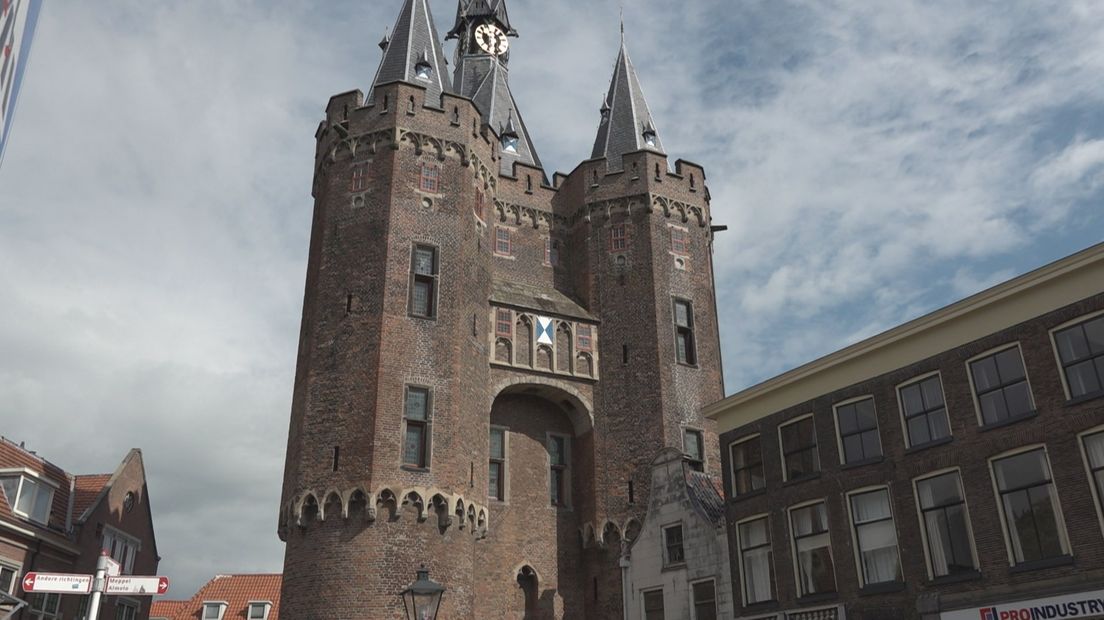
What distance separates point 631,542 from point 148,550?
21.7m

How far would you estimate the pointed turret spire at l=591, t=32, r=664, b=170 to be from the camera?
3578 centimetres

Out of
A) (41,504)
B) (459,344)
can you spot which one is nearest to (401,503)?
(459,344)

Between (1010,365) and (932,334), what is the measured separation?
6.48ft

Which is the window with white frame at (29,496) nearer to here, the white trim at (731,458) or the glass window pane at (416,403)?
the glass window pane at (416,403)

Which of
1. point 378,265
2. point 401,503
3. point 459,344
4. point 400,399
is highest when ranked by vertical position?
point 378,265

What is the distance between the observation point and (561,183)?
118 ft

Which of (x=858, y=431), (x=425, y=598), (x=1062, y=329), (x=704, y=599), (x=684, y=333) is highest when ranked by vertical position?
(x=684, y=333)

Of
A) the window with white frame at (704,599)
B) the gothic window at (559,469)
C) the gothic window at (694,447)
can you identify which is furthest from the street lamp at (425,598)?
the gothic window at (694,447)

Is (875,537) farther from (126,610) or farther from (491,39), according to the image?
(491,39)

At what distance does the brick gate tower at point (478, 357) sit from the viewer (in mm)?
25234

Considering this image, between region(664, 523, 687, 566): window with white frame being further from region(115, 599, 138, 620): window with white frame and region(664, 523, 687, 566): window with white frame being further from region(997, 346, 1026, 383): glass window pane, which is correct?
region(115, 599, 138, 620): window with white frame

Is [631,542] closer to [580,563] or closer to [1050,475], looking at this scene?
[580,563]

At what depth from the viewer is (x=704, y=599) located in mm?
24547

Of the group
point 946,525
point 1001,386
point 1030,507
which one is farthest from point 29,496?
point 1030,507
